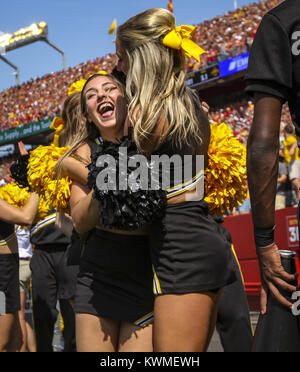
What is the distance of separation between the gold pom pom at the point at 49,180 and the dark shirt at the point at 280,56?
1.05 meters

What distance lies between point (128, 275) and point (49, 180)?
0.64m

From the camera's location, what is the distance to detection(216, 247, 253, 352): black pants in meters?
2.76

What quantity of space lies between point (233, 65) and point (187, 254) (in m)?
17.5

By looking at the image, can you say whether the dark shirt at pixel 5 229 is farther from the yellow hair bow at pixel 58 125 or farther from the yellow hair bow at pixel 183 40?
the yellow hair bow at pixel 183 40

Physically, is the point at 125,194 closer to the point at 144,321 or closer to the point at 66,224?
the point at 144,321

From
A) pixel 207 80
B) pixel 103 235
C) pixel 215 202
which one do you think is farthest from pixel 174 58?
pixel 207 80

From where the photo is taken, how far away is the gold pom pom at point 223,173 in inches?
84.4

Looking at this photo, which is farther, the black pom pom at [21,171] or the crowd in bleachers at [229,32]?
the crowd in bleachers at [229,32]

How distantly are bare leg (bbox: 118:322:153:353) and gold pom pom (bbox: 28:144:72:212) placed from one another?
0.63 m

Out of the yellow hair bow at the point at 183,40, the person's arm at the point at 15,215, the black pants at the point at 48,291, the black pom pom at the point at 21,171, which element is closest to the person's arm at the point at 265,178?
the yellow hair bow at the point at 183,40

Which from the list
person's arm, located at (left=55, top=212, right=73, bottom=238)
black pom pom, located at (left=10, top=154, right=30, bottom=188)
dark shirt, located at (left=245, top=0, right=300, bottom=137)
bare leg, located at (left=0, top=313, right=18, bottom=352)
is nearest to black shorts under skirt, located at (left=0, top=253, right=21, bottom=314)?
bare leg, located at (left=0, top=313, right=18, bottom=352)

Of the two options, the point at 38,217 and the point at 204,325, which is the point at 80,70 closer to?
the point at 38,217

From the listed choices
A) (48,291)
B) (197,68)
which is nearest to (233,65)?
(197,68)

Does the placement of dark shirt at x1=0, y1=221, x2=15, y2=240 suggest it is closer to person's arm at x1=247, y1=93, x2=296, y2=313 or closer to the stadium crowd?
person's arm at x1=247, y1=93, x2=296, y2=313
